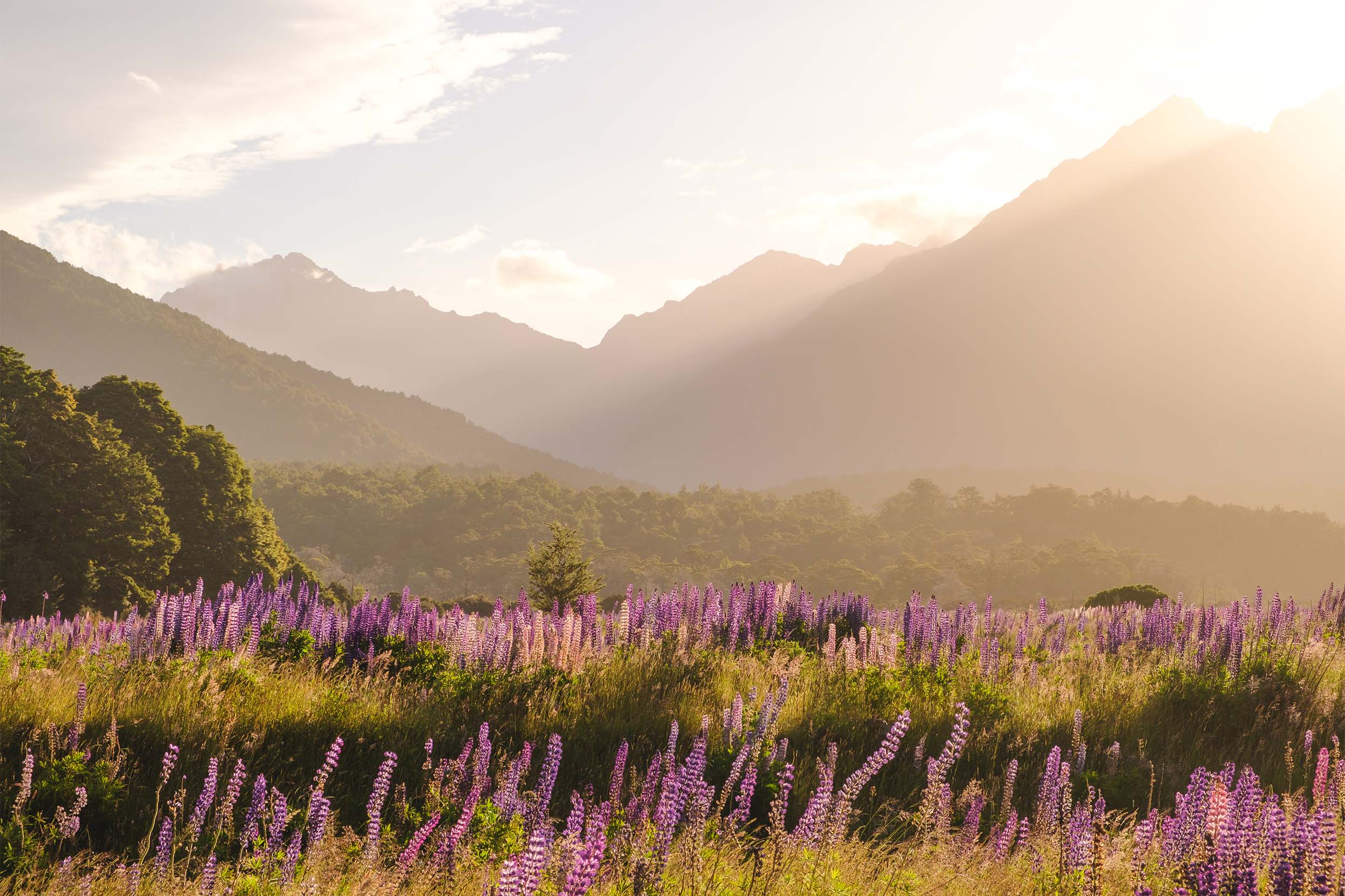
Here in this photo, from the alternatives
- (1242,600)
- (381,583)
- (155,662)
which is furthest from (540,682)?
(381,583)

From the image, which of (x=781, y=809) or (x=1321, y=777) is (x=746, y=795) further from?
(x=1321, y=777)

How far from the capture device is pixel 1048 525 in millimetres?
120125

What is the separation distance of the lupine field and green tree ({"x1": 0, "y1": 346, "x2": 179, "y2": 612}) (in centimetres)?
1454

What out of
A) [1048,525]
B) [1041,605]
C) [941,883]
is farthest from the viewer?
[1048,525]

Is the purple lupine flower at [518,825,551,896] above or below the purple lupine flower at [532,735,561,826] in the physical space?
above

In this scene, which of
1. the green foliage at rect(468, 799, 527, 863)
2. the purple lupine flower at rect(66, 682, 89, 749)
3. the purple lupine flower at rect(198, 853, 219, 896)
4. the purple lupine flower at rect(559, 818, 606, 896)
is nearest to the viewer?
the purple lupine flower at rect(559, 818, 606, 896)

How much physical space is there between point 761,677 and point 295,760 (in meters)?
4.65

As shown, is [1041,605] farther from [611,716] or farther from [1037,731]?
[611,716]

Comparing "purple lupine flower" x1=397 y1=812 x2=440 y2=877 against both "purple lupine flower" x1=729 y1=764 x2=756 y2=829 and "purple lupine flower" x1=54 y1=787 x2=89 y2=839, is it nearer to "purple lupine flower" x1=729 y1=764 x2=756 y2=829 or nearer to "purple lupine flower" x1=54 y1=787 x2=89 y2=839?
"purple lupine flower" x1=729 y1=764 x2=756 y2=829

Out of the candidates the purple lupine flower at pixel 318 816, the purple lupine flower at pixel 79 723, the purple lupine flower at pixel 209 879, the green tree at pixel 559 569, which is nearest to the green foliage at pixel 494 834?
the purple lupine flower at pixel 318 816

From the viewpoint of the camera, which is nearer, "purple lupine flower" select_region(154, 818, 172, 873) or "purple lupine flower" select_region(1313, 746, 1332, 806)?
"purple lupine flower" select_region(154, 818, 172, 873)

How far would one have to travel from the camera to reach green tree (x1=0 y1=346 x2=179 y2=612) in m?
23.8

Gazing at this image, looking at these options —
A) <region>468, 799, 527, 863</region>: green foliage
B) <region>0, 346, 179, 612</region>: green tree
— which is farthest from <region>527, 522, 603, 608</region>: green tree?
<region>468, 799, 527, 863</region>: green foliage

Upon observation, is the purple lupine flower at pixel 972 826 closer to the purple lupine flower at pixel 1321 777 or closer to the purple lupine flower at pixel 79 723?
the purple lupine flower at pixel 1321 777
